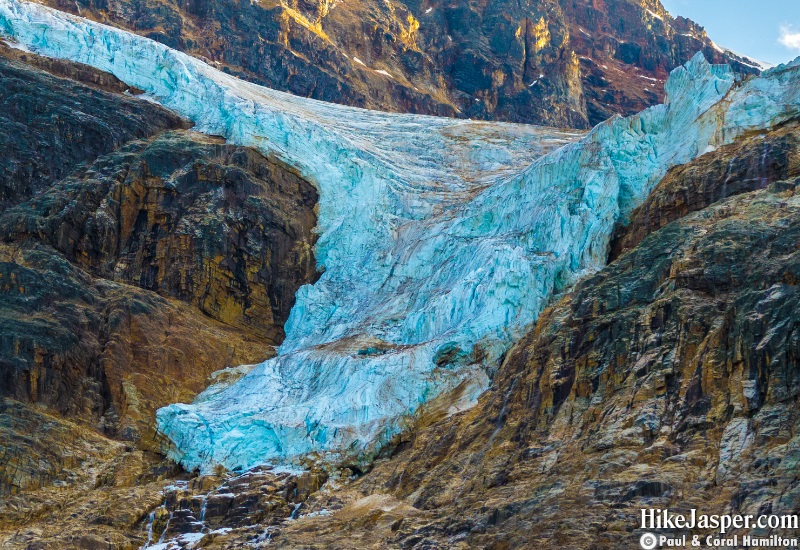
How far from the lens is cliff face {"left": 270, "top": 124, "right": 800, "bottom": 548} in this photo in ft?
108

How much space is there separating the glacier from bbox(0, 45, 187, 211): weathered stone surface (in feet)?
11.6

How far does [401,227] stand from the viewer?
65062 millimetres

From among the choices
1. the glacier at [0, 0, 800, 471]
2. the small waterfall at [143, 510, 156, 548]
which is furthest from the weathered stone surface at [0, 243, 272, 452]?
the small waterfall at [143, 510, 156, 548]

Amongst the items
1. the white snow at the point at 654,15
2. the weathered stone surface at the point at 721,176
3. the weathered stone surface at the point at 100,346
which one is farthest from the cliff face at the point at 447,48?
the weathered stone surface at the point at 721,176

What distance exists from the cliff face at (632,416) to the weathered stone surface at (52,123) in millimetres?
28679

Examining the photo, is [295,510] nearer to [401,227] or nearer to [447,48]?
[401,227]

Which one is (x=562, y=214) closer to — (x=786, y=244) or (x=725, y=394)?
(x=786, y=244)

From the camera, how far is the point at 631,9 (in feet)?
504

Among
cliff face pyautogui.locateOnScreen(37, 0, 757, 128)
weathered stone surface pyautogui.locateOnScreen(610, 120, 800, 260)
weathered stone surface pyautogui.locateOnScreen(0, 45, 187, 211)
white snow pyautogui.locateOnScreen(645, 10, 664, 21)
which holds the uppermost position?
white snow pyautogui.locateOnScreen(645, 10, 664, 21)

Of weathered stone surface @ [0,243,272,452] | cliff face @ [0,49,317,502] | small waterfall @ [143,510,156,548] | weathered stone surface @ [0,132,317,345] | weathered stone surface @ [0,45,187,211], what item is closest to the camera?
small waterfall @ [143,510,156,548]

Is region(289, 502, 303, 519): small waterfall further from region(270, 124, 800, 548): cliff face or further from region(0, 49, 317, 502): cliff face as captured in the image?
region(0, 49, 317, 502): cliff face

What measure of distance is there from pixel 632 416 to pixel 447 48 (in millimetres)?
96106

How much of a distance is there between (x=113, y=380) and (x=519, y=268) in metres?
18.8

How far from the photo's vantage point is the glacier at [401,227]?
50.1 meters
